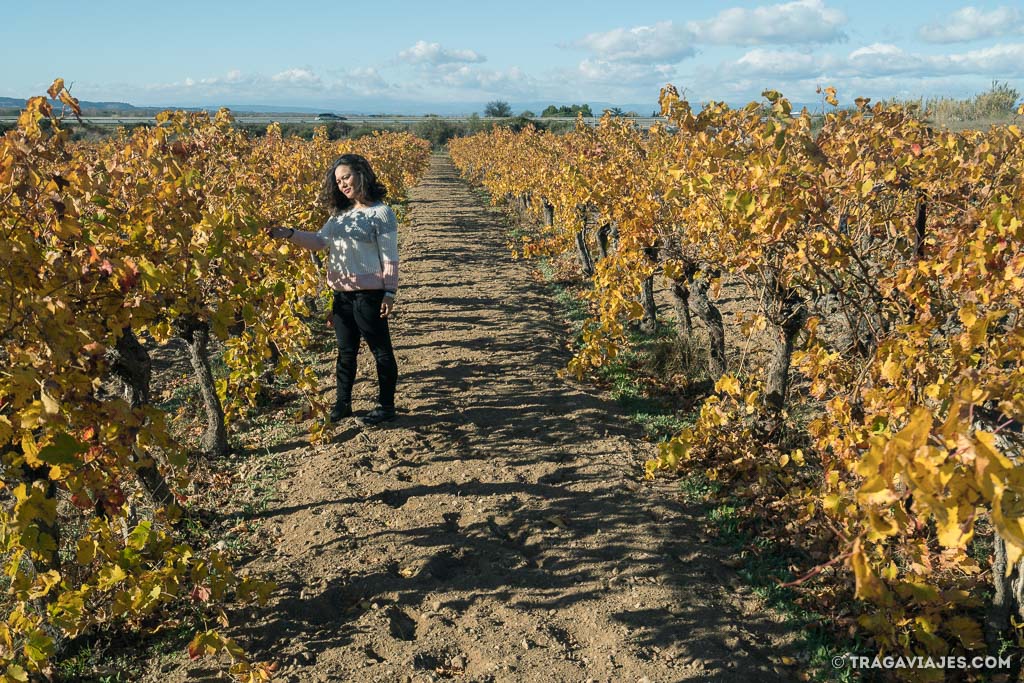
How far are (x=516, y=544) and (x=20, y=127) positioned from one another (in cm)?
268

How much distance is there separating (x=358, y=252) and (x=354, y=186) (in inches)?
16.7

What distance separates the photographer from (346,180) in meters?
4.25

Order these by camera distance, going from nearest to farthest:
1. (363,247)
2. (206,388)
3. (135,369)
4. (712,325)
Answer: (135,369) < (363,247) < (206,388) < (712,325)

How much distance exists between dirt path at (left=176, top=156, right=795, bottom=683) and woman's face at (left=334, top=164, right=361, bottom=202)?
5.27 ft

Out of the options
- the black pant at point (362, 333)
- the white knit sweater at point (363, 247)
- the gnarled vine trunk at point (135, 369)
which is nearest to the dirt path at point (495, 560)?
the black pant at point (362, 333)

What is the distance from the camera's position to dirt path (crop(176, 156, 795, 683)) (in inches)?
106

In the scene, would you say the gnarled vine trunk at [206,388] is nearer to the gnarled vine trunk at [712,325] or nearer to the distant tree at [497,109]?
the gnarled vine trunk at [712,325]

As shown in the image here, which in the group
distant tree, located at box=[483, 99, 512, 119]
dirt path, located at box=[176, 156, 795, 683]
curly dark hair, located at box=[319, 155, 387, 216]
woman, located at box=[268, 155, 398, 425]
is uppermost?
distant tree, located at box=[483, 99, 512, 119]

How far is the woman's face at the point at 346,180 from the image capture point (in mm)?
4238

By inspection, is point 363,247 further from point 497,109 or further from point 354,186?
point 497,109

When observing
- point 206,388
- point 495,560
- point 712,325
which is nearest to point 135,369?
point 206,388

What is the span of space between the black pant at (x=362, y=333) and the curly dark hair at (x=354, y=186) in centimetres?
59

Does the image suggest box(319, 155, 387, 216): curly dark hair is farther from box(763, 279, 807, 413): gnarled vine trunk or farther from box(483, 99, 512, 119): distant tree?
box(483, 99, 512, 119): distant tree

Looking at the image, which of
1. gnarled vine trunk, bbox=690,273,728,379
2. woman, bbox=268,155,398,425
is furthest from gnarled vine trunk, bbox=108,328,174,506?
gnarled vine trunk, bbox=690,273,728,379
